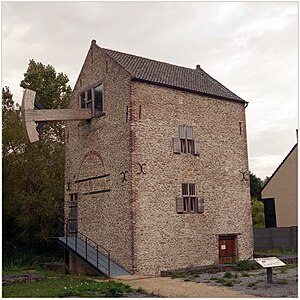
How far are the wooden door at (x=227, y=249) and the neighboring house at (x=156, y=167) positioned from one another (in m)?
0.04

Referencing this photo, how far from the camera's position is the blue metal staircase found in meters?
16.3

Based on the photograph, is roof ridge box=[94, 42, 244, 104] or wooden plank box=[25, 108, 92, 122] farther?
roof ridge box=[94, 42, 244, 104]

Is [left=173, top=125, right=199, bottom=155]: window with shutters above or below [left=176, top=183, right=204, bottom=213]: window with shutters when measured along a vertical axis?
above

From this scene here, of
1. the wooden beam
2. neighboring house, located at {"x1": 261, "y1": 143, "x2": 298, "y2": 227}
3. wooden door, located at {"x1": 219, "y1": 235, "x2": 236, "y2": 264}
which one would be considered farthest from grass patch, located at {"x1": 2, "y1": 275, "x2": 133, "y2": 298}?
neighboring house, located at {"x1": 261, "y1": 143, "x2": 298, "y2": 227}

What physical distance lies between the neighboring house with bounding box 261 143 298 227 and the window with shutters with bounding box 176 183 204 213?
12.1 m

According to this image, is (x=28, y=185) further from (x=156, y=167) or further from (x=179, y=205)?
(x=179, y=205)

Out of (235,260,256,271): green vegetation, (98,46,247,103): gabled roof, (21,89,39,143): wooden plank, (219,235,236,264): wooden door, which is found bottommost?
(235,260,256,271): green vegetation

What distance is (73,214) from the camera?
20719 millimetres

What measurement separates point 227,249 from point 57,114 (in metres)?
9.52

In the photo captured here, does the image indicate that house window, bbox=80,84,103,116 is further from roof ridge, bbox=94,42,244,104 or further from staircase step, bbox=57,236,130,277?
staircase step, bbox=57,236,130,277

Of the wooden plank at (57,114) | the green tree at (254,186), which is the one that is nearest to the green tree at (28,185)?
the wooden plank at (57,114)

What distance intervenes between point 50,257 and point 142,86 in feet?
43.0

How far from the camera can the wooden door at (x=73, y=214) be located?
2045 cm

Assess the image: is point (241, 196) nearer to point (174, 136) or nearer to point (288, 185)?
point (174, 136)
